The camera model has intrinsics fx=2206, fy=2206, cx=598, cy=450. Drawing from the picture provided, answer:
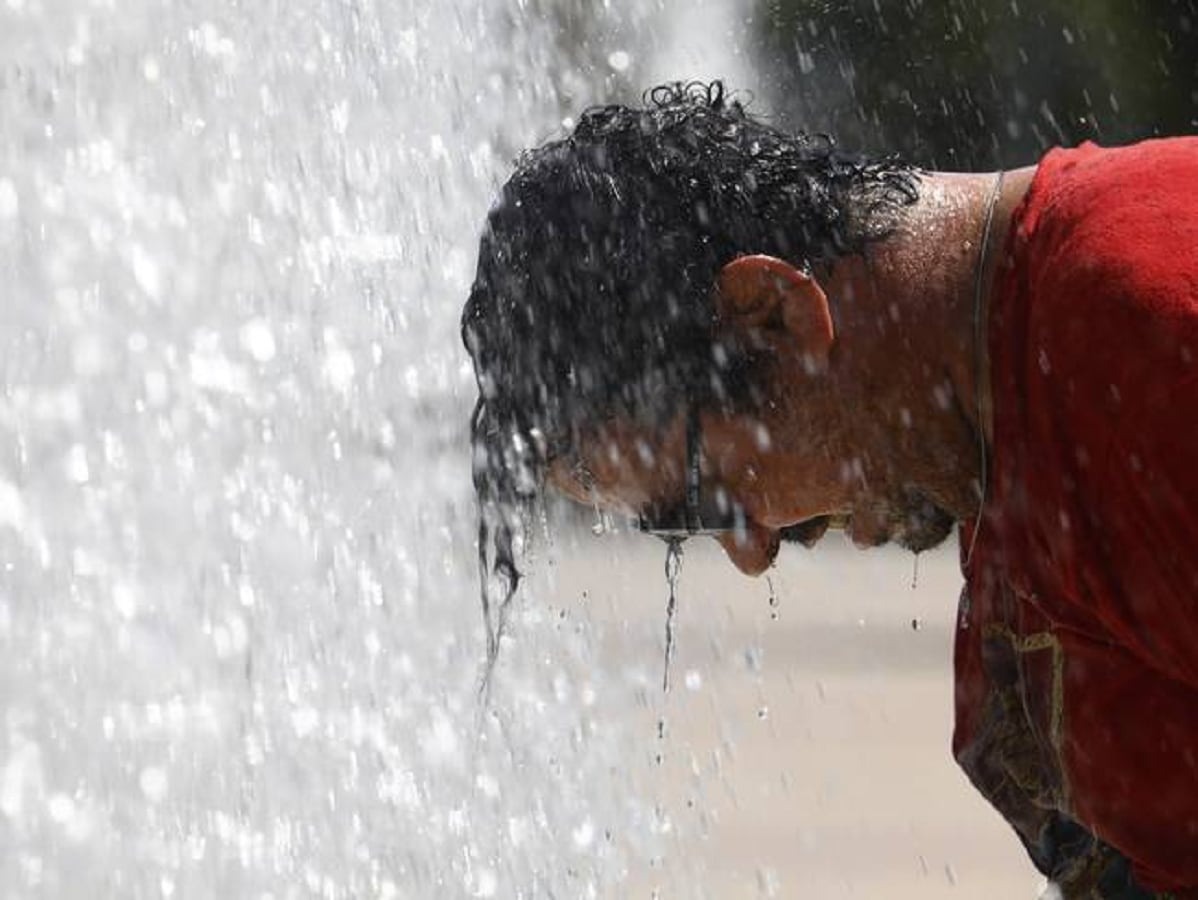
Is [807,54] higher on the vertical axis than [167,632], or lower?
higher

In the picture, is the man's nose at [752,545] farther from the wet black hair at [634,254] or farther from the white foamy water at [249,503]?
the white foamy water at [249,503]

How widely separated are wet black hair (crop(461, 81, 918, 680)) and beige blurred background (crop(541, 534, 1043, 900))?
177 cm

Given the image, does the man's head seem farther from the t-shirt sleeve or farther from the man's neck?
the t-shirt sleeve

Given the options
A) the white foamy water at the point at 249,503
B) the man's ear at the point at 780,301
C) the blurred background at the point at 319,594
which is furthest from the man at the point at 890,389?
the white foamy water at the point at 249,503

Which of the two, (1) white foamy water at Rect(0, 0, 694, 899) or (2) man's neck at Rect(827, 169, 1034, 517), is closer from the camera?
(2) man's neck at Rect(827, 169, 1034, 517)

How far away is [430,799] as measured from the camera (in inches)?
152

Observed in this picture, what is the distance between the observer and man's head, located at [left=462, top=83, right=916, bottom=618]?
7.04 ft

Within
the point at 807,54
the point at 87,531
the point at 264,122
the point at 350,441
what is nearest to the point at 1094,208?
the point at 87,531

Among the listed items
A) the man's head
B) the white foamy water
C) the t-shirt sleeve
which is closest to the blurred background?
the white foamy water

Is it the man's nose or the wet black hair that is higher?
the wet black hair

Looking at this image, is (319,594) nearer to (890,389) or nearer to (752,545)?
(752,545)

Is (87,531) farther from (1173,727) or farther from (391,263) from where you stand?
(1173,727)

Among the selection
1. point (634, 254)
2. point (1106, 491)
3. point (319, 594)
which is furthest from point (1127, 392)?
point (319, 594)

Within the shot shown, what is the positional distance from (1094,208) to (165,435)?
284 centimetres
